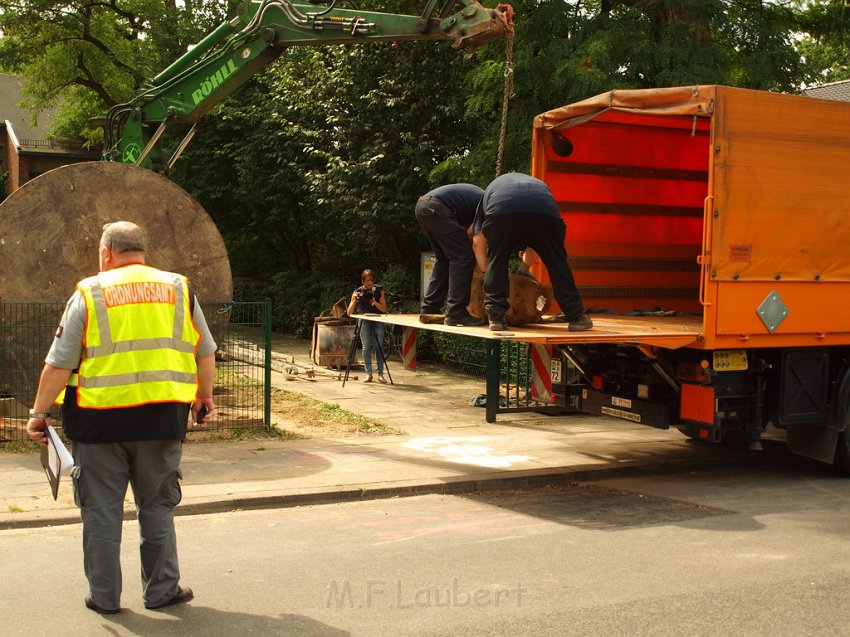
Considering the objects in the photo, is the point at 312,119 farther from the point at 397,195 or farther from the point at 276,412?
the point at 276,412

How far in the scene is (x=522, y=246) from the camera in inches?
324

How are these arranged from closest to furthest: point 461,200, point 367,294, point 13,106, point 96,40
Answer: point 461,200
point 367,294
point 96,40
point 13,106

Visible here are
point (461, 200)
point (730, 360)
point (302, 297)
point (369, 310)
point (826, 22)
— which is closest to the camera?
point (730, 360)

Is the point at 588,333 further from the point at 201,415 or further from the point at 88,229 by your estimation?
the point at 88,229

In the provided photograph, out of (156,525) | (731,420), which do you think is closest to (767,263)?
(731,420)

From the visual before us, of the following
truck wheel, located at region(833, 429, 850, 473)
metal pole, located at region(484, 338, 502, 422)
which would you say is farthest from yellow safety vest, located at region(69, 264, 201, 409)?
truck wheel, located at region(833, 429, 850, 473)

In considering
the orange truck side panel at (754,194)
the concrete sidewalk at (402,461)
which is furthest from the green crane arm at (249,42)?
the concrete sidewalk at (402,461)

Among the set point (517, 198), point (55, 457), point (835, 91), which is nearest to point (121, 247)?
point (55, 457)

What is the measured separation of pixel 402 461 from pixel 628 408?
2.08 m

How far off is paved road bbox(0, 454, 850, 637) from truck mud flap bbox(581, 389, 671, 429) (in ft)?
2.10

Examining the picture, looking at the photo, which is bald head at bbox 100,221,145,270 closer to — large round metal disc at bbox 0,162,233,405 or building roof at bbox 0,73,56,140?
large round metal disc at bbox 0,162,233,405

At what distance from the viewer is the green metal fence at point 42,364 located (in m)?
9.28

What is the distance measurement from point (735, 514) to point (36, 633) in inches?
193

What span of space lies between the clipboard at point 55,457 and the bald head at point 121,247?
2.90 ft
